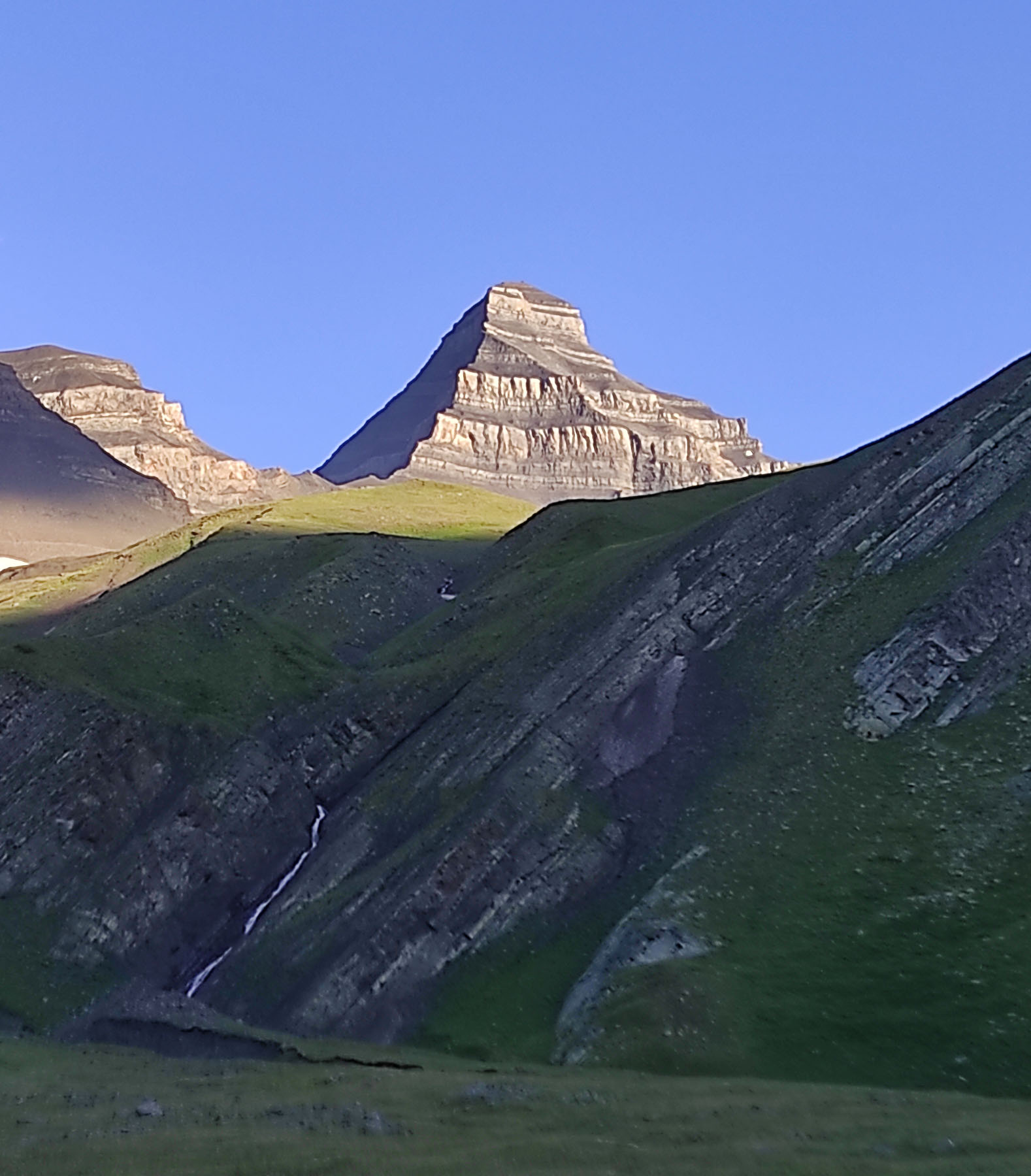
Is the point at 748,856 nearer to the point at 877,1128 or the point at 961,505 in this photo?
the point at 877,1128

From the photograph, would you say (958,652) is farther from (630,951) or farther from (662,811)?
(630,951)

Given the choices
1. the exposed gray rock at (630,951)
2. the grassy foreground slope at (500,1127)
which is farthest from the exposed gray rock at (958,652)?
the grassy foreground slope at (500,1127)

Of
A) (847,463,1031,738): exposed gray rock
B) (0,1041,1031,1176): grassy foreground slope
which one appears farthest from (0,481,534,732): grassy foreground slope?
(0,1041,1031,1176): grassy foreground slope

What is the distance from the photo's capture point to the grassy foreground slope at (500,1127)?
2862 cm

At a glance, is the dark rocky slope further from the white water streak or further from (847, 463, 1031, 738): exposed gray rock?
the white water streak

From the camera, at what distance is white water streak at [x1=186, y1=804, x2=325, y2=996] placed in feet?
191

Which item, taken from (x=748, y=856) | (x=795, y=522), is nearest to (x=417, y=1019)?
(x=748, y=856)

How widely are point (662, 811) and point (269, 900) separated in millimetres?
18433

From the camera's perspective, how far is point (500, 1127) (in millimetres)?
31844

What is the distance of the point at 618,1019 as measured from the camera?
43344 millimetres

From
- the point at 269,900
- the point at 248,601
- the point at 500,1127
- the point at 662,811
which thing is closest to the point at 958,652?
the point at 662,811

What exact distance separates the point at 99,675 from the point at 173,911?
1714 cm

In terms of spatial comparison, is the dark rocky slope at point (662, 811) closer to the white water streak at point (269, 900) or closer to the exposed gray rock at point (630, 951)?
the exposed gray rock at point (630, 951)

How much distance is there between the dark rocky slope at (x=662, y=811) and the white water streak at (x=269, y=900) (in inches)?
25.0
